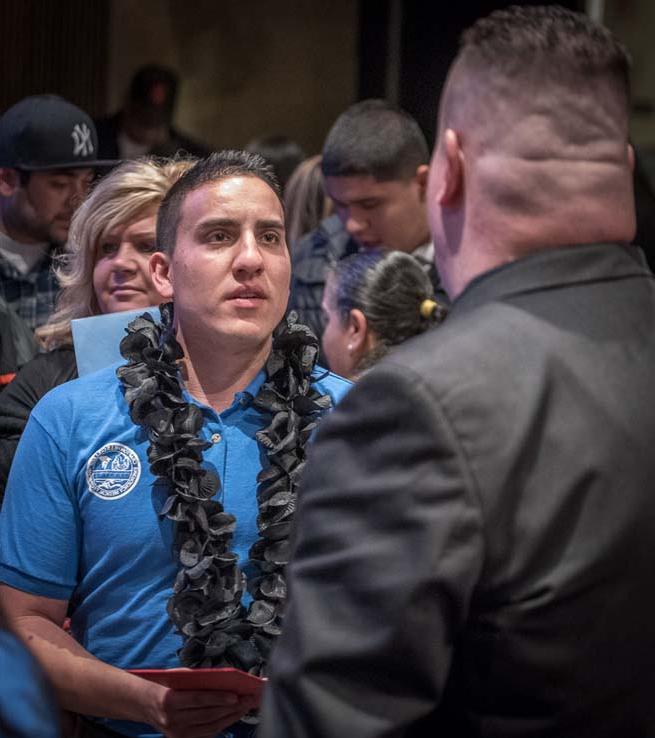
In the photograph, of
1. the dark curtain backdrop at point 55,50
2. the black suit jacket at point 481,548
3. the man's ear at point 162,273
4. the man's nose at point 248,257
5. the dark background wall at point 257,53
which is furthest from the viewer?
the dark background wall at point 257,53

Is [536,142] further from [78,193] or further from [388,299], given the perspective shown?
[78,193]

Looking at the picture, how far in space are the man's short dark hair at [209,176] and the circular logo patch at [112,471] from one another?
43 cm

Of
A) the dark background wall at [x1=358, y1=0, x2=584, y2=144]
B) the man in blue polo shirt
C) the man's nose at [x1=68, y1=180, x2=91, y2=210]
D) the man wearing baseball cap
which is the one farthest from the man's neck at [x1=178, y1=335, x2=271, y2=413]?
the dark background wall at [x1=358, y1=0, x2=584, y2=144]

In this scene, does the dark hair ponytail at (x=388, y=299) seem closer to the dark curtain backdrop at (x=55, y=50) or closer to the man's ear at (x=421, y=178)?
the man's ear at (x=421, y=178)

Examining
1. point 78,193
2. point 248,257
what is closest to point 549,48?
point 248,257

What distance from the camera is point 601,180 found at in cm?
131

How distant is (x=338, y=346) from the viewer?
299cm

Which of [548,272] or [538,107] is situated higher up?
[538,107]

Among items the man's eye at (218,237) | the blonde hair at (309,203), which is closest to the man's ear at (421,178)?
the blonde hair at (309,203)

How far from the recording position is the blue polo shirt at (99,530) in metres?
2.00

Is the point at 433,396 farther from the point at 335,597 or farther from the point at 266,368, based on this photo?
the point at 266,368

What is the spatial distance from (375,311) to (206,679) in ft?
4.54

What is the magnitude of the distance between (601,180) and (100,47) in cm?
535

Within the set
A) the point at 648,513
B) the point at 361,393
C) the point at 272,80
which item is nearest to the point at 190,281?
the point at 361,393
